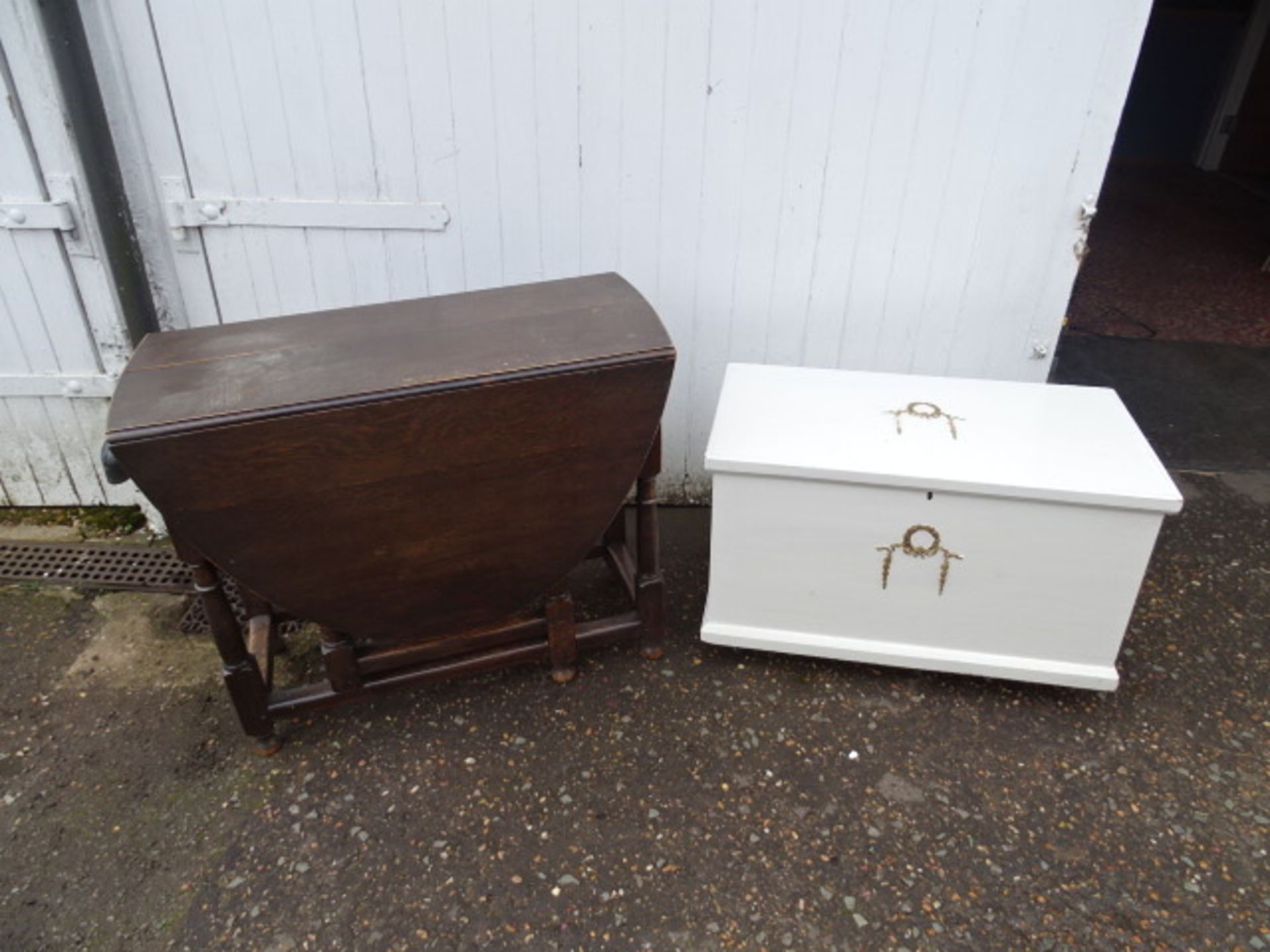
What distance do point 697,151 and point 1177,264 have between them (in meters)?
3.80

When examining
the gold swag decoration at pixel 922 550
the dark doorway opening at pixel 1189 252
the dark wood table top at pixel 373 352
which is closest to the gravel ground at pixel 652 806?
the gold swag decoration at pixel 922 550

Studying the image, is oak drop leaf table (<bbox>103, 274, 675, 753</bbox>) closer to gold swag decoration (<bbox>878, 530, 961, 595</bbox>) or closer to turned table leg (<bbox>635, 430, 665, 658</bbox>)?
turned table leg (<bbox>635, 430, 665, 658</bbox>)

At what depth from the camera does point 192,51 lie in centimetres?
212

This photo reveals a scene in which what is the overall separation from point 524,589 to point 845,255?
1.30 metres

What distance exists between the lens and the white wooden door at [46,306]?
212 cm

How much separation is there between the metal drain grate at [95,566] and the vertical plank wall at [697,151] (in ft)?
2.46

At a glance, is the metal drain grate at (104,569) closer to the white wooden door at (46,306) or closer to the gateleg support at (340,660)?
the white wooden door at (46,306)

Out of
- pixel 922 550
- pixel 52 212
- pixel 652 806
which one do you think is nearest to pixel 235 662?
pixel 652 806

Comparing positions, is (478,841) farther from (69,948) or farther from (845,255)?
(845,255)

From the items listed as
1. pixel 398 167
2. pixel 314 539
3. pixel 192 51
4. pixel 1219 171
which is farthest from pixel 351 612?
pixel 1219 171

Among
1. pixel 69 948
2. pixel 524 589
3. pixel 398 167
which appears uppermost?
pixel 398 167

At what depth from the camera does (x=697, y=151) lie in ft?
7.49

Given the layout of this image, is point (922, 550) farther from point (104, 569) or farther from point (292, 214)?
point (104, 569)

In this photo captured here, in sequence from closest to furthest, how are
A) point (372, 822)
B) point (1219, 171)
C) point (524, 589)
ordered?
1. point (372, 822)
2. point (524, 589)
3. point (1219, 171)
